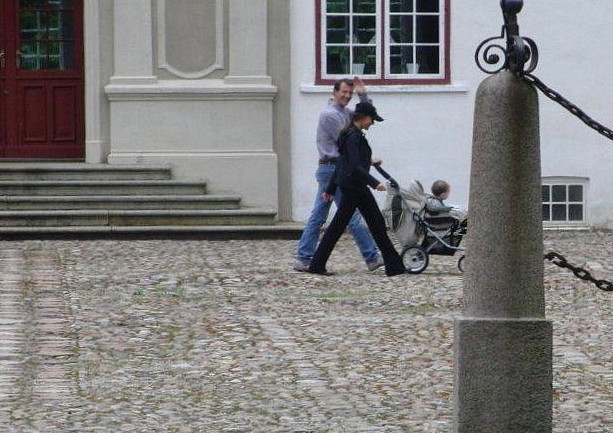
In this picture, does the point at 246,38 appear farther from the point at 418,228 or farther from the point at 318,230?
the point at 418,228

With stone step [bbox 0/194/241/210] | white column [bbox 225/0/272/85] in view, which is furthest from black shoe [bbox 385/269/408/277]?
white column [bbox 225/0/272/85]

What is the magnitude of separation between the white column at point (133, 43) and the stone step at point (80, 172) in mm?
1046

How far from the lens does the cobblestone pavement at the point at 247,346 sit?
8250mm

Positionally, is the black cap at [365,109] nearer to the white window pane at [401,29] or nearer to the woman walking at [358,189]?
the woman walking at [358,189]

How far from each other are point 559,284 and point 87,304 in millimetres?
4221

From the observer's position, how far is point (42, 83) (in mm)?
20172

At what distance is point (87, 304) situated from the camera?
40.9ft

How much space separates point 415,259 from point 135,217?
4640mm

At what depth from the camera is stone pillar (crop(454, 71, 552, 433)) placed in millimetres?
7016

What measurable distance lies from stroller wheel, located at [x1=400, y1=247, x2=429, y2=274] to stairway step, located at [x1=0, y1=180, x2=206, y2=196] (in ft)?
15.6

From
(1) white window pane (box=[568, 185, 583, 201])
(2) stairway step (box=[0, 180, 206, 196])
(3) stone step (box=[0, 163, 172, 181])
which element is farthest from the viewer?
(1) white window pane (box=[568, 185, 583, 201])

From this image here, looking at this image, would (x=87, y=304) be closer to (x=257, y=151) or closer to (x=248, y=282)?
(x=248, y=282)

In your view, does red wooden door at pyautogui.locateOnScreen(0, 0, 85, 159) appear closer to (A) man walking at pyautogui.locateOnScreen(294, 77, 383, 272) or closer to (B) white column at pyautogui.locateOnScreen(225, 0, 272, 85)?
(B) white column at pyautogui.locateOnScreen(225, 0, 272, 85)

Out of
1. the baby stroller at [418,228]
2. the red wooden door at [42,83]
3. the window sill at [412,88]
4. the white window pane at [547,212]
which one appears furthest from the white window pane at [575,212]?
the red wooden door at [42,83]
